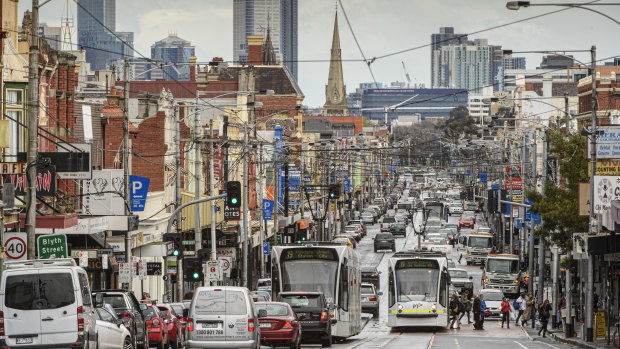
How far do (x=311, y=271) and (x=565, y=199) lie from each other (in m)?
16.2

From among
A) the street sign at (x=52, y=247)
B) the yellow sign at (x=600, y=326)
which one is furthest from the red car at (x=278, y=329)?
the yellow sign at (x=600, y=326)

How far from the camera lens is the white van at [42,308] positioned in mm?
22406

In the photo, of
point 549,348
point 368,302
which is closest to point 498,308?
point 368,302

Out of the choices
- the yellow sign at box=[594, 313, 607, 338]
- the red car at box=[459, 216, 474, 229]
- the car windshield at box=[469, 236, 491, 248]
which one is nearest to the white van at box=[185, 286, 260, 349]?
the yellow sign at box=[594, 313, 607, 338]

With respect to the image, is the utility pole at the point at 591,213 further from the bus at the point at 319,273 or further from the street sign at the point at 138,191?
the street sign at the point at 138,191

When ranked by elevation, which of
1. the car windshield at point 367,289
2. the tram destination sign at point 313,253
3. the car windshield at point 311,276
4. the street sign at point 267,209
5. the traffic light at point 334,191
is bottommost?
the car windshield at point 367,289

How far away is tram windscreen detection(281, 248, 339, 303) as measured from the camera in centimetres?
3619

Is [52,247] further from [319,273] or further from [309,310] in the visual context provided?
[319,273]

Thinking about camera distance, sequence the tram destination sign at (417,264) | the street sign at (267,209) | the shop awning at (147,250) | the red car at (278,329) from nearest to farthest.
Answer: the red car at (278,329) < the tram destination sign at (417,264) < the shop awning at (147,250) < the street sign at (267,209)

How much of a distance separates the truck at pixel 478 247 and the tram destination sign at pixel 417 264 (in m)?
44.1

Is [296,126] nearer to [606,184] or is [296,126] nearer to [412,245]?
[412,245]

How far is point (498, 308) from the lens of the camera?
56281 millimetres

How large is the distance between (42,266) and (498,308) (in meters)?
37.1

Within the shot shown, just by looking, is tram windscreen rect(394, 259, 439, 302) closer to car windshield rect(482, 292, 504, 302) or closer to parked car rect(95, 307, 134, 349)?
car windshield rect(482, 292, 504, 302)
